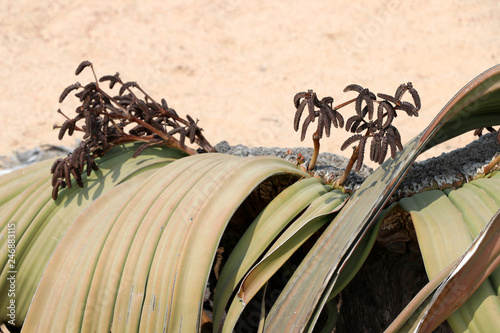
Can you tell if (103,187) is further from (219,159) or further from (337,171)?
(337,171)

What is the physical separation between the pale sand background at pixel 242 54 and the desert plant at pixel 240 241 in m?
2.25

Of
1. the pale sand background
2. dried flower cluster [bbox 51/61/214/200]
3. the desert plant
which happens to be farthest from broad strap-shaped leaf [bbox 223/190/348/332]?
the pale sand background

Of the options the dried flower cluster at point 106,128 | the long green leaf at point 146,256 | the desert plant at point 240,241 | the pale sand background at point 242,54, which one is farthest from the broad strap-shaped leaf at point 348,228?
the pale sand background at point 242,54

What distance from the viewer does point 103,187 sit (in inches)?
34.1

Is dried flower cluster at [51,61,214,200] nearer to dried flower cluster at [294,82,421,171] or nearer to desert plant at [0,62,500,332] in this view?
desert plant at [0,62,500,332]

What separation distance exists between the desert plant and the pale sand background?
225 cm

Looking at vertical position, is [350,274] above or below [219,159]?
below

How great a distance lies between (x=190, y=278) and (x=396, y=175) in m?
0.28

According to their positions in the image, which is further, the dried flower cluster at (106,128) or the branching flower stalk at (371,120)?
the dried flower cluster at (106,128)

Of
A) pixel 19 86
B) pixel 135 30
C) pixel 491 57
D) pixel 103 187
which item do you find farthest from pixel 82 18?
pixel 103 187

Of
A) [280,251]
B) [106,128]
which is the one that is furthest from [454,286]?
[106,128]

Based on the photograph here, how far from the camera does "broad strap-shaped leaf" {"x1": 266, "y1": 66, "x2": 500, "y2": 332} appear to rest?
62 cm

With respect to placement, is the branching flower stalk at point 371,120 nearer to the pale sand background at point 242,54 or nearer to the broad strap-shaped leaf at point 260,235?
the broad strap-shaped leaf at point 260,235

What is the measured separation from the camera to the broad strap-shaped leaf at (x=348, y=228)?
62 centimetres
